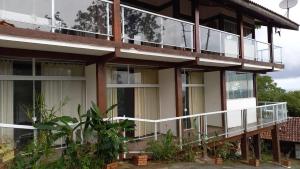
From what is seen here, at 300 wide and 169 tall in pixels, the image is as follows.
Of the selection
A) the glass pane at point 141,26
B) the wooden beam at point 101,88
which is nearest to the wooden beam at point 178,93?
the glass pane at point 141,26

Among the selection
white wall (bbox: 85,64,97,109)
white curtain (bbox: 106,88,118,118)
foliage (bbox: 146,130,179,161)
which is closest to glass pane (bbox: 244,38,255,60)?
white curtain (bbox: 106,88,118,118)

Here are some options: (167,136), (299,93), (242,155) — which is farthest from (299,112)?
(167,136)

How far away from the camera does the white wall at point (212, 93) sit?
16.7 m

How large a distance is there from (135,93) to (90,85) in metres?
2.59

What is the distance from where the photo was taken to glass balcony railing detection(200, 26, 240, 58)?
45.9 ft

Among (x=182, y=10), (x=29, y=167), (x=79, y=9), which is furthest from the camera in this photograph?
(x=182, y=10)

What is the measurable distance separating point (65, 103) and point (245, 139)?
8039 mm

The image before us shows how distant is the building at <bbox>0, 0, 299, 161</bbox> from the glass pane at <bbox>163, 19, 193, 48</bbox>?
0.12 feet

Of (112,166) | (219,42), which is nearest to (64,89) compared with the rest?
(112,166)

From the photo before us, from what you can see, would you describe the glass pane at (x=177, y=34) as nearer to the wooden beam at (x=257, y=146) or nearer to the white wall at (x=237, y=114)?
the white wall at (x=237, y=114)

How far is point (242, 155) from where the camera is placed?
14891 millimetres

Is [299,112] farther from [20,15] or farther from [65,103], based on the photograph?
[20,15]

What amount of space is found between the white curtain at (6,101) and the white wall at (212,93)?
32.1ft

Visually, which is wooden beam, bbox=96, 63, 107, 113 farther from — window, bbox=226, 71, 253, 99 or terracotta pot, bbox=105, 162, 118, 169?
window, bbox=226, 71, 253, 99
